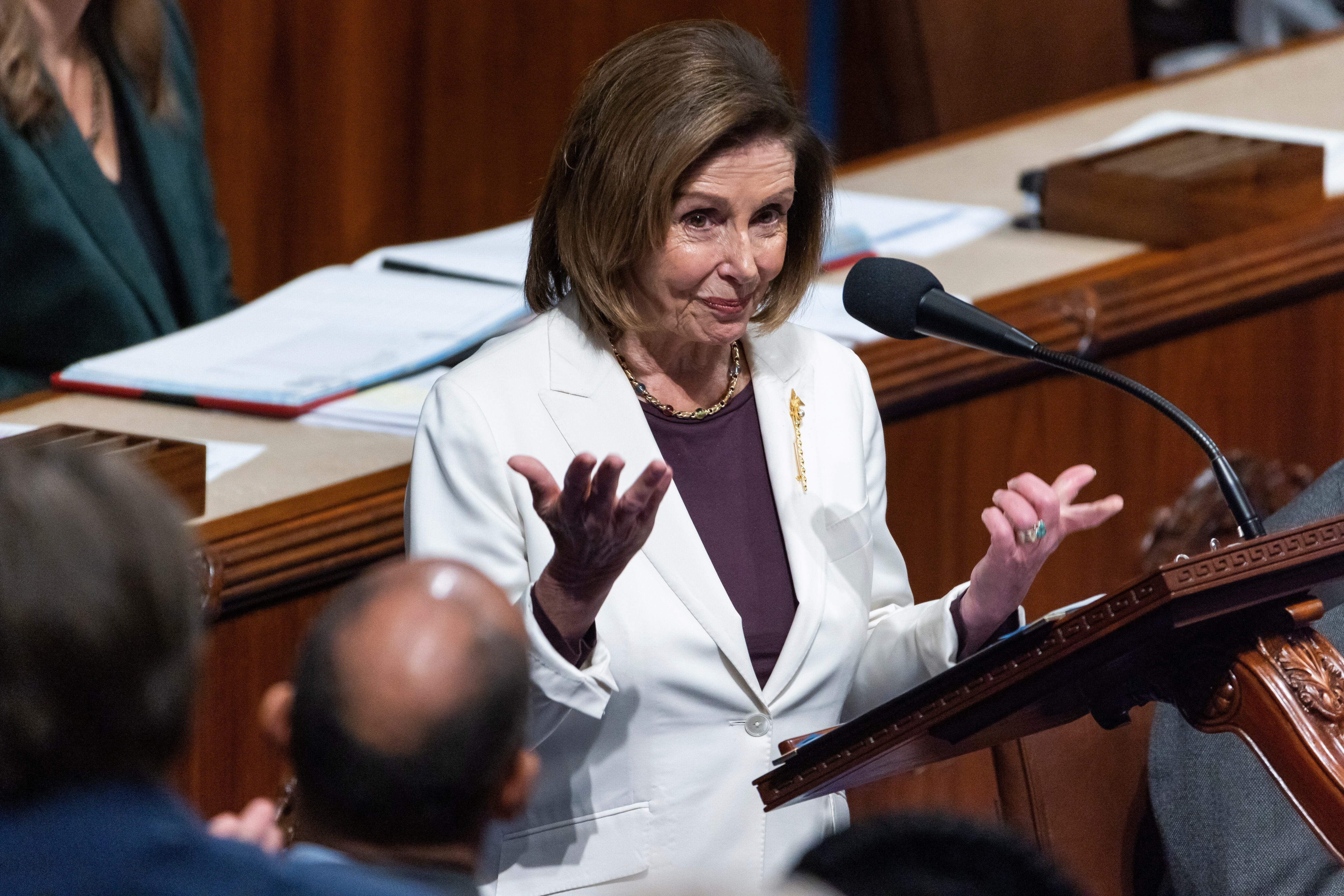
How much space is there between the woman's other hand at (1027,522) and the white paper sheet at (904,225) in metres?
1.21

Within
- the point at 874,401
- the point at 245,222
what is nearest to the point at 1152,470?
the point at 874,401

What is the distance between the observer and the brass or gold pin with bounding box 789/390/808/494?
77.0 inches

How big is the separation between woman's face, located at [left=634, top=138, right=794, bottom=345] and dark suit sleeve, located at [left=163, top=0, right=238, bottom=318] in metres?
1.44

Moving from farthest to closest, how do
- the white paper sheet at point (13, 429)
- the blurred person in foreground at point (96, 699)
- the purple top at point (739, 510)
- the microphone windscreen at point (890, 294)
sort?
the white paper sheet at point (13, 429), the purple top at point (739, 510), the microphone windscreen at point (890, 294), the blurred person in foreground at point (96, 699)

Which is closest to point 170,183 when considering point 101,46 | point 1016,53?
point 101,46

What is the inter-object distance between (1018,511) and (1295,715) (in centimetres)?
40

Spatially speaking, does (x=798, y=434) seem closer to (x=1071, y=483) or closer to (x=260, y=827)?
(x=1071, y=483)

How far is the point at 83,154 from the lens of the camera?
2.80 meters

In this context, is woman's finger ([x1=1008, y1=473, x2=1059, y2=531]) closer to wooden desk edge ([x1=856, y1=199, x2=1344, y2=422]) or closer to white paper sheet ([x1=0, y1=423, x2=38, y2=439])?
wooden desk edge ([x1=856, y1=199, x2=1344, y2=422])

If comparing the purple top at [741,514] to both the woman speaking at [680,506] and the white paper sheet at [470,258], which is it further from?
the white paper sheet at [470,258]

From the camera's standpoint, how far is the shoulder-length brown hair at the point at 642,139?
1812 mm

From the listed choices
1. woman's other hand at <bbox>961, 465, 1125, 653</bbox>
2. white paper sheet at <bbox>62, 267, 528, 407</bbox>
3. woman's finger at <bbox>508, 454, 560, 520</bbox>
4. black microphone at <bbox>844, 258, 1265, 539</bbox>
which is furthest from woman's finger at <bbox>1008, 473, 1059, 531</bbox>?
white paper sheet at <bbox>62, 267, 528, 407</bbox>

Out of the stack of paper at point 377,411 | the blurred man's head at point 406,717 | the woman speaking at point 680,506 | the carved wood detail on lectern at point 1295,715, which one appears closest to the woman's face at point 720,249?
the woman speaking at point 680,506

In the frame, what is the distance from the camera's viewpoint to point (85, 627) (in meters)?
0.75
